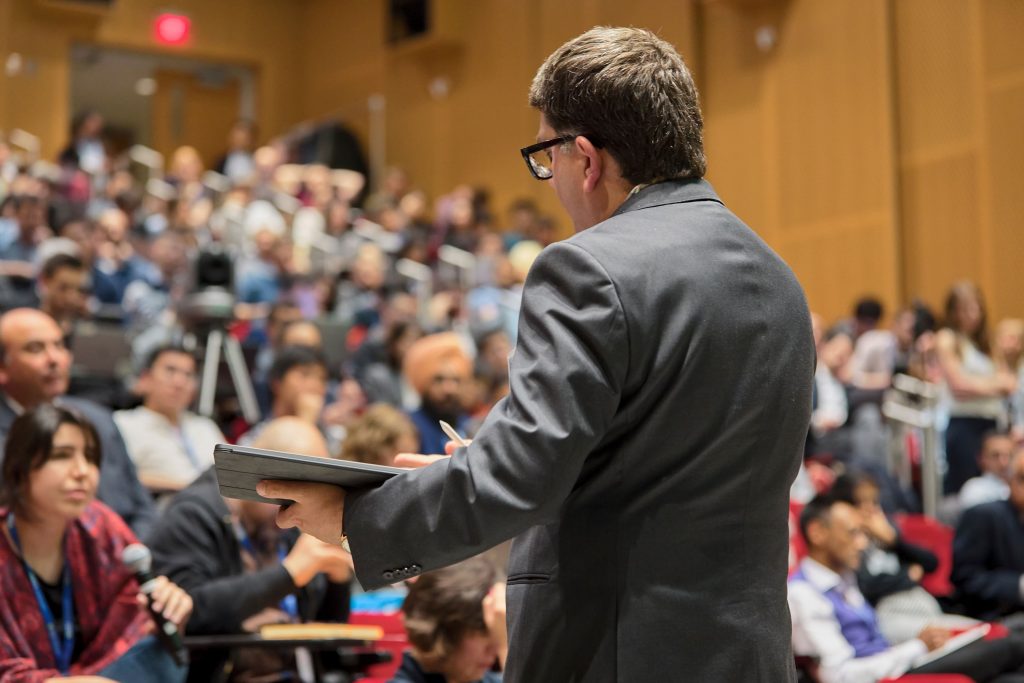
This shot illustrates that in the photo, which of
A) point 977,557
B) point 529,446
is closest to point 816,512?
point 977,557

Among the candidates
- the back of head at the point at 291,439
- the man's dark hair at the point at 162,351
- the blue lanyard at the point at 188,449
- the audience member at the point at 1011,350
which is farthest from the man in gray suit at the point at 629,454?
the audience member at the point at 1011,350

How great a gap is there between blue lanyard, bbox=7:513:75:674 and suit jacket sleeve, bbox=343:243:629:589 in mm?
1403

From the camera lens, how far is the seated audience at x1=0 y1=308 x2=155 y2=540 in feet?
11.0

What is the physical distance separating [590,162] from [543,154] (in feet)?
0.20

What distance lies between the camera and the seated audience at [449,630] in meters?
2.23

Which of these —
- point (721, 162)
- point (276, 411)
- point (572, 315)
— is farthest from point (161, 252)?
point (572, 315)

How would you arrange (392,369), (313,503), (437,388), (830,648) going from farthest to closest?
(392,369), (437,388), (830,648), (313,503)

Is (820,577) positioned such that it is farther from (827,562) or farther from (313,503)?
(313,503)

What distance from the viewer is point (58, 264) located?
15.7 feet

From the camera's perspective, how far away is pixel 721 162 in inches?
358

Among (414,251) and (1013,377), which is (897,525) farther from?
(414,251)

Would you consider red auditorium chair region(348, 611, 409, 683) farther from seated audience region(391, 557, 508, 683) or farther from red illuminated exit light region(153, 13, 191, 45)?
red illuminated exit light region(153, 13, 191, 45)

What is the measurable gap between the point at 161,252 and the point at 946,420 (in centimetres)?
453

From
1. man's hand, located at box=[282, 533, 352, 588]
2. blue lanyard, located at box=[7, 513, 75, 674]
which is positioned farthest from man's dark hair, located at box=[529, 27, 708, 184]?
blue lanyard, located at box=[7, 513, 75, 674]
